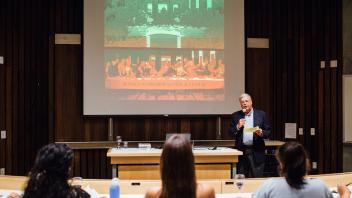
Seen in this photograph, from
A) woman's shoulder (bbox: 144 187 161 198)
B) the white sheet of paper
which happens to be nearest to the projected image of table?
the white sheet of paper

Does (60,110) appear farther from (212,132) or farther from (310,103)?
(310,103)

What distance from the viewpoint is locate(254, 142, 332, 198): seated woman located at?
2.41 m

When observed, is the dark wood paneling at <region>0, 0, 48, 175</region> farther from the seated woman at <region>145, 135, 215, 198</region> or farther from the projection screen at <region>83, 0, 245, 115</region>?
the seated woman at <region>145, 135, 215, 198</region>

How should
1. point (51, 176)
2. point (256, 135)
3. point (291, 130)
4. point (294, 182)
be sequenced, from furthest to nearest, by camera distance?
point (291, 130) < point (256, 135) < point (294, 182) < point (51, 176)

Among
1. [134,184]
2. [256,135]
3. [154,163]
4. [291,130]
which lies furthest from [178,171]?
[291,130]

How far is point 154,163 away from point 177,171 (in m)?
3.18

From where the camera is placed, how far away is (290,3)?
7242mm

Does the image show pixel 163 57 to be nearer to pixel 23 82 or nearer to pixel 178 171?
pixel 23 82

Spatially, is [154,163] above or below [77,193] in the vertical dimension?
below

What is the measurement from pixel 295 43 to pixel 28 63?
14.6 ft

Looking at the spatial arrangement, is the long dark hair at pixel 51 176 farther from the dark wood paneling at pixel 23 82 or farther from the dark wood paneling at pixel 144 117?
the dark wood paneling at pixel 23 82

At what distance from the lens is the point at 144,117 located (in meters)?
6.78

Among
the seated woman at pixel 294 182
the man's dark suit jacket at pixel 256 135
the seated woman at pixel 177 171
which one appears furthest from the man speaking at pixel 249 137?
the seated woman at pixel 177 171

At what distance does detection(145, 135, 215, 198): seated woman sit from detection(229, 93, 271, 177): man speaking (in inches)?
124
